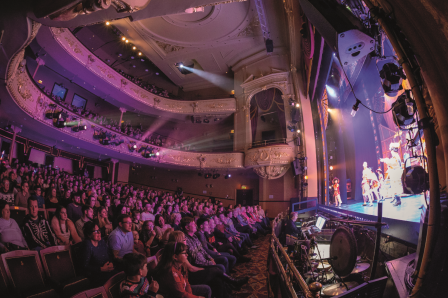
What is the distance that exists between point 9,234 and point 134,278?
1846 mm

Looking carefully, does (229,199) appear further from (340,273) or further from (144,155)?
(340,273)

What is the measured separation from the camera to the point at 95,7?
3.09 metres

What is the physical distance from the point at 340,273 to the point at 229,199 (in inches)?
470

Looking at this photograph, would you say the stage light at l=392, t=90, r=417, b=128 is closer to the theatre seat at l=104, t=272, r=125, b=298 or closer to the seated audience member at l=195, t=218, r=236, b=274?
the theatre seat at l=104, t=272, r=125, b=298

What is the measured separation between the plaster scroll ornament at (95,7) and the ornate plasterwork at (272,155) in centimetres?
818

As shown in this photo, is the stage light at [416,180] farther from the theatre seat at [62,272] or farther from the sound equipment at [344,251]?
the theatre seat at [62,272]

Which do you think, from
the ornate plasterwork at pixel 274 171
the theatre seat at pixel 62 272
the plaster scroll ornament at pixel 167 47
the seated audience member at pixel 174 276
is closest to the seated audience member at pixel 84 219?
the theatre seat at pixel 62 272

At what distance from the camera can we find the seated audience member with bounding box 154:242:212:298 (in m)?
2.23

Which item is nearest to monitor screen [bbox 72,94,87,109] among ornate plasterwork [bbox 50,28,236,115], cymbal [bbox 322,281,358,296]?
ornate plasterwork [bbox 50,28,236,115]

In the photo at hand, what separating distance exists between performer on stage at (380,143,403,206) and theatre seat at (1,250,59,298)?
451 cm

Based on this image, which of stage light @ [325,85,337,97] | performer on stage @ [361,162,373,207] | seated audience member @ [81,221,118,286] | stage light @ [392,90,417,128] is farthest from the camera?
stage light @ [325,85,337,97]

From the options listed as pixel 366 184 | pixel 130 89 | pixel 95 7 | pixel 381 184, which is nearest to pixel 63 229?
pixel 95 7

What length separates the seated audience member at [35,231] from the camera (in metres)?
2.88

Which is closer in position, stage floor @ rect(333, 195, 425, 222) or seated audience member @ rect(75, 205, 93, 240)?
stage floor @ rect(333, 195, 425, 222)
